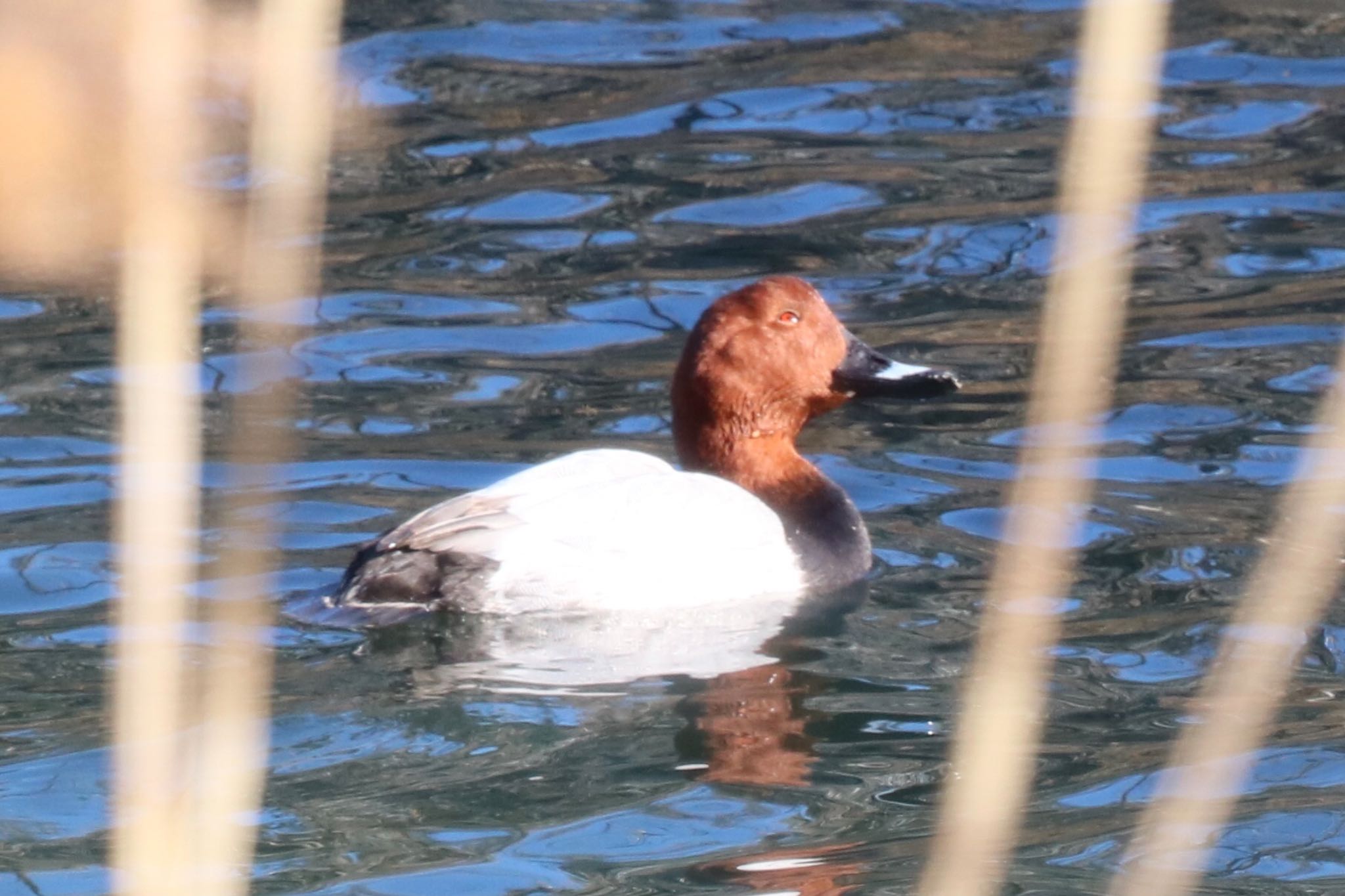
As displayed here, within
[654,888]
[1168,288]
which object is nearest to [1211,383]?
[1168,288]

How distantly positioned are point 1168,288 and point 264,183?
24.5ft

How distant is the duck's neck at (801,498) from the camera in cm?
548

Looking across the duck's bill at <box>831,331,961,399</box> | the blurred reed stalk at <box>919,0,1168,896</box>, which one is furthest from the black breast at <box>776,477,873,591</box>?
the blurred reed stalk at <box>919,0,1168,896</box>

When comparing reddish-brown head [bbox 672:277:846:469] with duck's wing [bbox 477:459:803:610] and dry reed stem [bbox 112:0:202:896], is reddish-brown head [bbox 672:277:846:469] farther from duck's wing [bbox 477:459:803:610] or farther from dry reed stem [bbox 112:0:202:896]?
dry reed stem [bbox 112:0:202:896]

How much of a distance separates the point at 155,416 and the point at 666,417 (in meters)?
5.88

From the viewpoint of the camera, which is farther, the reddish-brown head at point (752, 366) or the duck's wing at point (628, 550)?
the reddish-brown head at point (752, 366)

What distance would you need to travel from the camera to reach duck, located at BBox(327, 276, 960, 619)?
5.11 m

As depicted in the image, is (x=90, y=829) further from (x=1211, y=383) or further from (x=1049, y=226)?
(x=1049, y=226)

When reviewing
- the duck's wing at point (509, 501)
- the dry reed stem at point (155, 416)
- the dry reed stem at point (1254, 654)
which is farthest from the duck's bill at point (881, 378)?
the dry reed stem at point (155, 416)

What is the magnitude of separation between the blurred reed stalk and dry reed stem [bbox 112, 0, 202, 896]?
497 millimetres

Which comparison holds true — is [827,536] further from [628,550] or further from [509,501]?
[509,501]

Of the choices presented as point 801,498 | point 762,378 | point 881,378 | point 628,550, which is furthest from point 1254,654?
point 881,378

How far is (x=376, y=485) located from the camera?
20.6 feet

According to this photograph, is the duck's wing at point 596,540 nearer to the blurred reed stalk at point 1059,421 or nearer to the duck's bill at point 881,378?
the duck's bill at point 881,378
